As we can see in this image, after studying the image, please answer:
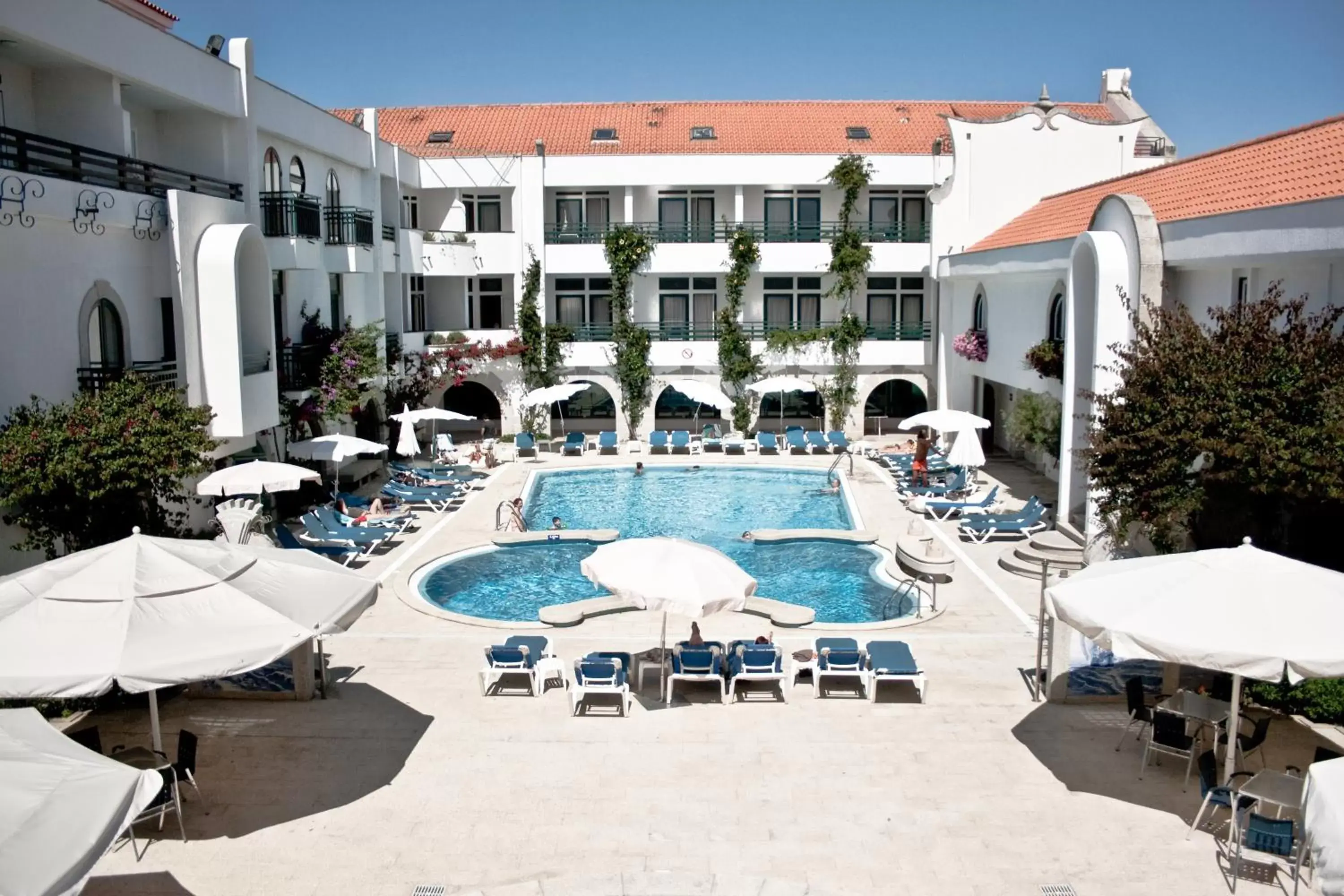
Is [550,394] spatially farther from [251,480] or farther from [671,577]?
[671,577]

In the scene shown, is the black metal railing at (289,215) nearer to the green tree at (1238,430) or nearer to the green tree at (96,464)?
the green tree at (96,464)

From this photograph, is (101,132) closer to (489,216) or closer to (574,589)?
(574,589)

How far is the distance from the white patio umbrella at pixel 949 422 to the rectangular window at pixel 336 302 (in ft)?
47.9

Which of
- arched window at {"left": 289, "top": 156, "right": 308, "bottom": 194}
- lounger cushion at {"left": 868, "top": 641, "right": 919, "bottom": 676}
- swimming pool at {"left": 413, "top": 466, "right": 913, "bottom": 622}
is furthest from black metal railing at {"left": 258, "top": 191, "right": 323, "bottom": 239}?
lounger cushion at {"left": 868, "top": 641, "right": 919, "bottom": 676}

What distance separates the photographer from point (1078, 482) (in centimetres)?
2269

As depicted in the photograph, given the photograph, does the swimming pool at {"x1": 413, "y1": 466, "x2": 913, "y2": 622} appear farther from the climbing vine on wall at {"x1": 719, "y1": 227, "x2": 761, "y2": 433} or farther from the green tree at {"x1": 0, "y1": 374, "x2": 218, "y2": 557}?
the green tree at {"x1": 0, "y1": 374, "x2": 218, "y2": 557}

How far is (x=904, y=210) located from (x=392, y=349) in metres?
17.2

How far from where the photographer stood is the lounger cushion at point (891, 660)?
1378 cm

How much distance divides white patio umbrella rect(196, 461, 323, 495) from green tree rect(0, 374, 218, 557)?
11.3 feet

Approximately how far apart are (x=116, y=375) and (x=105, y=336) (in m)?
0.99

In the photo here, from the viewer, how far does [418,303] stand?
37.4 meters

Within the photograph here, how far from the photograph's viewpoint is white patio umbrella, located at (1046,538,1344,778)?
9.57m

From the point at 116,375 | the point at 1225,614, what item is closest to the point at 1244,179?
the point at 1225,614

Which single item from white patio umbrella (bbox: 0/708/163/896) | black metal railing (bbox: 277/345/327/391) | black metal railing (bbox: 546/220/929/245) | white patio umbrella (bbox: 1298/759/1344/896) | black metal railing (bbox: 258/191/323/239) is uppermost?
black metal railing (bbox: 546/220/929/245)
